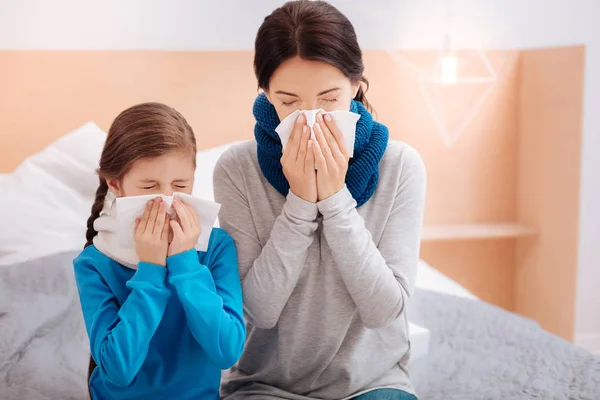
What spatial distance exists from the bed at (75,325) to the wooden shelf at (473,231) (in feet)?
1.82

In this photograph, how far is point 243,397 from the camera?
1292mm

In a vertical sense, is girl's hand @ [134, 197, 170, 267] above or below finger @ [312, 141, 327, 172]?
below

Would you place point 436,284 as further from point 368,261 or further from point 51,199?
point 51,199

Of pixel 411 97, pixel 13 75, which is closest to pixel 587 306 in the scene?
pixel 411 97

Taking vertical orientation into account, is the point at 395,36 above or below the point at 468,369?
above

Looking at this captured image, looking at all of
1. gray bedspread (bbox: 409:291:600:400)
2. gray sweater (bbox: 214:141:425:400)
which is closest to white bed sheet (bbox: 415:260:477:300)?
gray bedspread (bbox: 409:291:600:400)

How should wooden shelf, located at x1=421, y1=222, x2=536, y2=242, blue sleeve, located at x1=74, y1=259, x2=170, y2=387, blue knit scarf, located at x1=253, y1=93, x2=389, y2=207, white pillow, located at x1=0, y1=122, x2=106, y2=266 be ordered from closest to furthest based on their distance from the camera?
1. blue sleeve, located at x1=74, y1=259, x2=170, y2=387
2. blue knit scarf, located at x1=253, y1=93, x2=389, y2=207
3. white pillow, located at x1=0, y1=122, x2=106, y2=266
4. wooden shelf, located at x1=421, y1=222, x2=536, y2=242

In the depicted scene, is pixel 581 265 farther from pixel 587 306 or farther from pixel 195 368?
pixel 195 368

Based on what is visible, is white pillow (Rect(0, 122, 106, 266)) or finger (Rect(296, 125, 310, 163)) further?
white pillow (Rect(0, 122, 106, 266))

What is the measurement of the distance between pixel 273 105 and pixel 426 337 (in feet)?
2.42

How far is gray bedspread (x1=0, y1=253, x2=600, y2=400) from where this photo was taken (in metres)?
1.50

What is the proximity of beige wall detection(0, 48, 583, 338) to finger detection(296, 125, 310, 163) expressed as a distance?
1.43 meters

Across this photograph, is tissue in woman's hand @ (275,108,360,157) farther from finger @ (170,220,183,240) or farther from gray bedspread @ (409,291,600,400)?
gray bedspread @ (409,291,600,400)

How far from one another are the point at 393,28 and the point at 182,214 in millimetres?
1873
